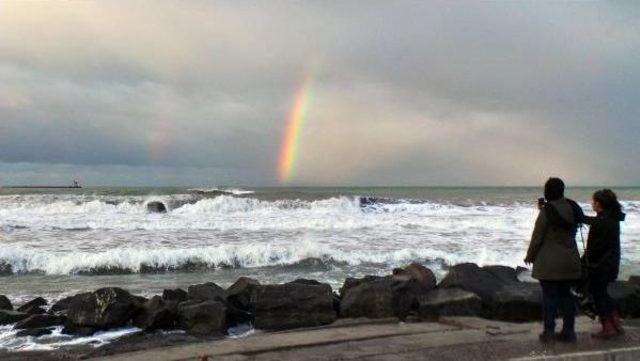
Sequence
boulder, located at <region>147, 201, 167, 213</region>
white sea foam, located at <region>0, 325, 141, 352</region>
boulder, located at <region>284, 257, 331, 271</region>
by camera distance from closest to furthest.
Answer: white sea foam, located at <region>0, 325, 141, 352</region>
boulder, located at <region>284, 257, 331, 271</region>
boulder, located at <region>147, 201, 167, 213</region>

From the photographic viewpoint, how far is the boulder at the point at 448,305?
7.28m

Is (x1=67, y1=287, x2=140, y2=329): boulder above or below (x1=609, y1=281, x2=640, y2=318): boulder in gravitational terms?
below

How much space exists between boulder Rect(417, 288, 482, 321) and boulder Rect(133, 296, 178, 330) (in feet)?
11.6

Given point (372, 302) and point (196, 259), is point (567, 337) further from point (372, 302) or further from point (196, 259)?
point (196, 259)

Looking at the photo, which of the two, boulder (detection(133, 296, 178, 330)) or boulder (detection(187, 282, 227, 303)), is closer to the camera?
boulder (detection(133, 296, 178, 330))

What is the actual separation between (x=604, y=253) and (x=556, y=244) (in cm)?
74

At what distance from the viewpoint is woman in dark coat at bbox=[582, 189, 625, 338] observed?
577 centimetres

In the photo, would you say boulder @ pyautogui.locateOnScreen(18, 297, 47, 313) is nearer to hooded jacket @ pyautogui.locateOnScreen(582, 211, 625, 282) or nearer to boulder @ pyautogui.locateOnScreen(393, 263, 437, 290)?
boulder @ pyautogui.locateOnScreen(393, 263, 437, 290)

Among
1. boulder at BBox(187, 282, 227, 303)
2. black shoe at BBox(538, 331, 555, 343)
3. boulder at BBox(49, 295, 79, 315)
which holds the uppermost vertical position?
black shoe at BBox(538, 331, 555, 343)

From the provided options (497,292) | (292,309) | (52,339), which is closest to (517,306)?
(497,292)

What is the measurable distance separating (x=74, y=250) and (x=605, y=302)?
1492cm

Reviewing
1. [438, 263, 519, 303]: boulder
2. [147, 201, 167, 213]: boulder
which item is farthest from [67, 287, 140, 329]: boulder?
[147, 201, 167, 213]: boulder

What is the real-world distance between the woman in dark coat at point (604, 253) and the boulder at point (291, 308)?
3316mm

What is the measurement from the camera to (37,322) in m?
8.02
